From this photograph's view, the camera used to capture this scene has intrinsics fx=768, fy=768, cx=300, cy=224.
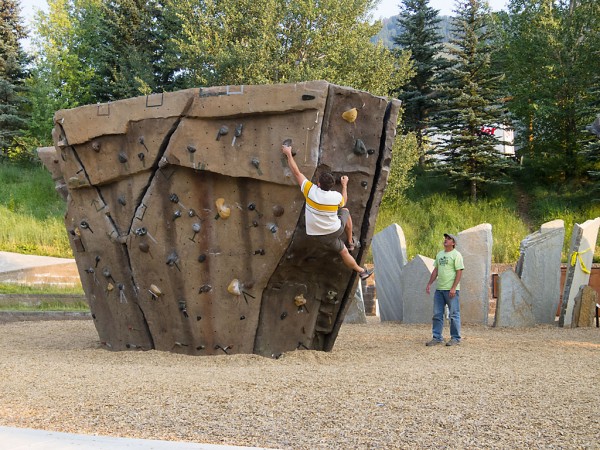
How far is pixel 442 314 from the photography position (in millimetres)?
9797

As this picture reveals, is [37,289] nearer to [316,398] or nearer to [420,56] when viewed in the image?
[316,398]

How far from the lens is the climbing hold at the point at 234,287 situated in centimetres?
787

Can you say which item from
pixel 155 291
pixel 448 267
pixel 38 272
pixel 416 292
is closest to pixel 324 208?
pixel 155 291

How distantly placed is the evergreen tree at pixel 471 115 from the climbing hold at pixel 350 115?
65.1 feet

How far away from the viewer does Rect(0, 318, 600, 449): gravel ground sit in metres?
4.52

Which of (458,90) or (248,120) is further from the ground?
(458,90)

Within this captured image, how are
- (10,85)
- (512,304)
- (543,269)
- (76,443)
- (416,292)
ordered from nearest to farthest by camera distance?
(76,443) → (512,304) → (543,269) → (416,292) → (10,85)

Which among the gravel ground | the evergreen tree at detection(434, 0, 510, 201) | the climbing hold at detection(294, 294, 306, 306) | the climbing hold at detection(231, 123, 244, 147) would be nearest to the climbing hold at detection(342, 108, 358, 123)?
the climbing hold at detection(231, 123, 244, 147)

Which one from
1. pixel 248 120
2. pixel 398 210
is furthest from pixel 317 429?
pixel 398 210

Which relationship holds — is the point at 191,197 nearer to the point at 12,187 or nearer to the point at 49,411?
the point at 49,411

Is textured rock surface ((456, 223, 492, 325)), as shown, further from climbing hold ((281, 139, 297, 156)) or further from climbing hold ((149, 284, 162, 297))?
climbing hold ((149, 284, 162, 297))

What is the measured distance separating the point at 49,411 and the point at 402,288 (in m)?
8.91

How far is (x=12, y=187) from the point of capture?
2991cm

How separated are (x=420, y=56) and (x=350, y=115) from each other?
26457 millimetres
